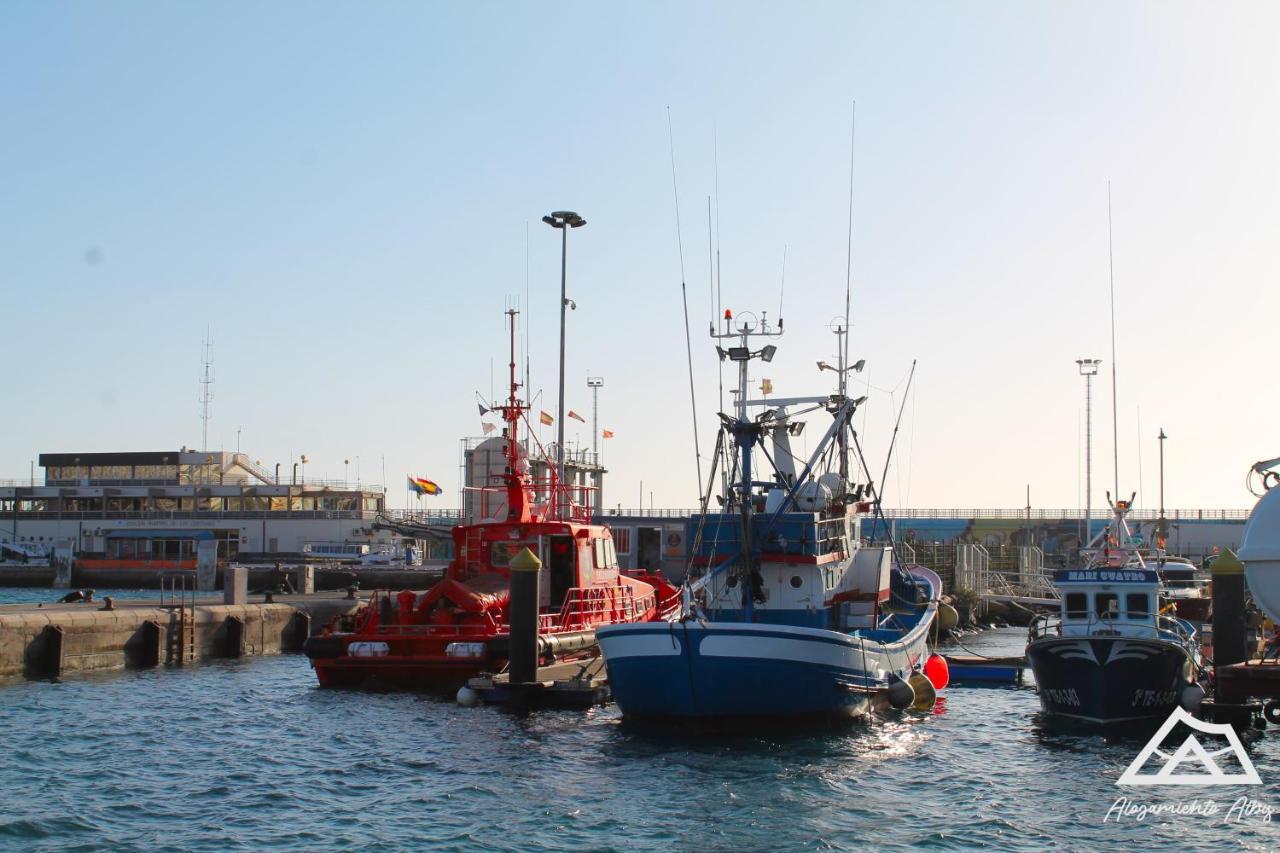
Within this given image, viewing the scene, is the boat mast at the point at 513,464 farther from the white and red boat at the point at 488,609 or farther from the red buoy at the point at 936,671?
the red buoy at the point at 936,671

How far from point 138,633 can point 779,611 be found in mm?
18550

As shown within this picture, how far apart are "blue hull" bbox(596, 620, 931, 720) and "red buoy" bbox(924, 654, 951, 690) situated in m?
7.15

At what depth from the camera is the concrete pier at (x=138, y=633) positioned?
108 ft

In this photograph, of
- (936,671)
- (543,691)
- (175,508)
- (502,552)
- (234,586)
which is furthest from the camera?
(175,508)

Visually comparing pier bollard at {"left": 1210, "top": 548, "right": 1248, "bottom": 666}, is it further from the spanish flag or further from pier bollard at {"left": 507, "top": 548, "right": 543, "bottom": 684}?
the spanish flag

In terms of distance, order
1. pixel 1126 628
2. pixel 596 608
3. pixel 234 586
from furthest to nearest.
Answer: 1. pixel 234 586
2. pixel 596 608
3. pixel 1126 628

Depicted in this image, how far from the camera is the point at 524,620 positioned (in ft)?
93.5

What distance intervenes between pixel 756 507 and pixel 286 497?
84522 millimetres

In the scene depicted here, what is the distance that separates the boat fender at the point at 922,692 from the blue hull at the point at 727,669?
3.82 m

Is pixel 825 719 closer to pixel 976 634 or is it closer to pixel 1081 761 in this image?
pixel 1081 761

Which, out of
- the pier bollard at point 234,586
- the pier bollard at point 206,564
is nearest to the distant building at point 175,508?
the pier bollard at point 206,564

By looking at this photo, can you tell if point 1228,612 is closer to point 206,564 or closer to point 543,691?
point 543,691

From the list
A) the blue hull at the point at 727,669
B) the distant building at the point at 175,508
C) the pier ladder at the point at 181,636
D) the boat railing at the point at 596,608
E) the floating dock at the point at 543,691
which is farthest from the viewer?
the distant building at the point at 175,508

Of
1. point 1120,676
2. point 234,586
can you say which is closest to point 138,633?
point 234,586
